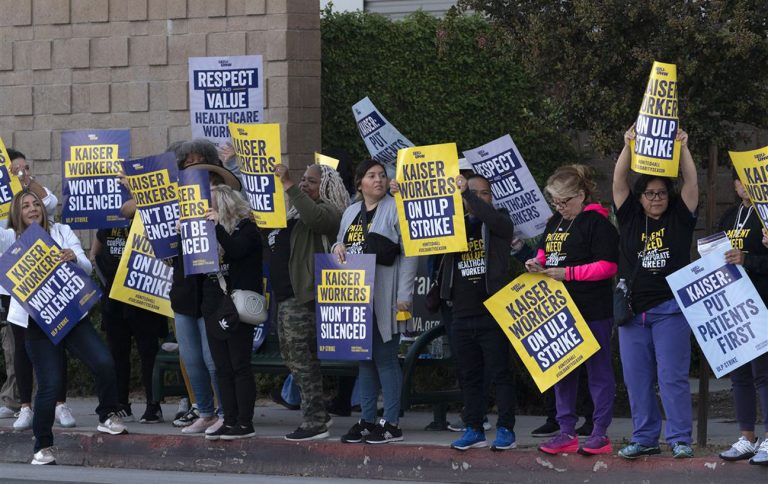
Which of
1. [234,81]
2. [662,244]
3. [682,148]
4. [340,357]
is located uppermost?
[234,81]

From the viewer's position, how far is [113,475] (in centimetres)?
918

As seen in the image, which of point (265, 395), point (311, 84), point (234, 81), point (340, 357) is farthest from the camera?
point (311, 84)

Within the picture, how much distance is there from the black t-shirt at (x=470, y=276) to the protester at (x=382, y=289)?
0.35 meters

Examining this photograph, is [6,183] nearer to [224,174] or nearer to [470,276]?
[224,174]

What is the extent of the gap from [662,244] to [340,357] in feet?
7.59

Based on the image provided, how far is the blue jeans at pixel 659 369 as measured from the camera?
8.05 meters

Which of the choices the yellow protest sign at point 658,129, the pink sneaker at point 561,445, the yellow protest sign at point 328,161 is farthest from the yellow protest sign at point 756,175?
the yellow protest sign at point 328,161

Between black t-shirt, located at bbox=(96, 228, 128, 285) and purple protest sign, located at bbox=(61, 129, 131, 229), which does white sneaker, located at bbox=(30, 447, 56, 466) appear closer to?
black t-shirt, located at bbox=(96, 228, 128, 285)

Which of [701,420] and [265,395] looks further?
[265,395]

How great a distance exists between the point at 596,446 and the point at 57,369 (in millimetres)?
3645

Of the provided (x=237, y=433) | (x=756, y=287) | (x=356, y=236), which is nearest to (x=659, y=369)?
(x=756, y=287)

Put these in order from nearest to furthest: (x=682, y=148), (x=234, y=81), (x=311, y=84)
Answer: (x=682, y=148)
(x=234, y=81)
(x=311, y=84)

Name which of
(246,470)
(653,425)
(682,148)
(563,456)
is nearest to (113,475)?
(246,470)

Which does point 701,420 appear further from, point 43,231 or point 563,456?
point 43,231
